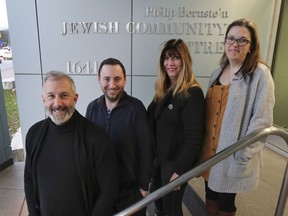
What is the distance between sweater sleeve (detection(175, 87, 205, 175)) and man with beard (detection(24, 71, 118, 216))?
546mm

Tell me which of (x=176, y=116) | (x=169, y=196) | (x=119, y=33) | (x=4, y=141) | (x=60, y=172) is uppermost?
(x=119, y=33)

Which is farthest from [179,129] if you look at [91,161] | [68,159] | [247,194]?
[247,194]

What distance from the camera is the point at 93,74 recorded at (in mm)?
3494

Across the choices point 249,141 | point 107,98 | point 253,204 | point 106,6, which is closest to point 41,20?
point 106,6

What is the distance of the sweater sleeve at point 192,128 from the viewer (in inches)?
66.9

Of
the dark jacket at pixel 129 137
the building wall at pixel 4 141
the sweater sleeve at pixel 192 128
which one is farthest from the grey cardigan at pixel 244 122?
the building wall at pixel 4 141

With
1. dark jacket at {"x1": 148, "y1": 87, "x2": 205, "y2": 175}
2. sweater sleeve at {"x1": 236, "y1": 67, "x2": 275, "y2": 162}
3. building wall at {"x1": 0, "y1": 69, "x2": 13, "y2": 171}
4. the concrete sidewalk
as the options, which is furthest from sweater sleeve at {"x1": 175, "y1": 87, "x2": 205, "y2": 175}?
building wall at {"x1": 0, "y1": 69, "x2": 13, "y2": 171}

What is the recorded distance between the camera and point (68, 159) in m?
1.42

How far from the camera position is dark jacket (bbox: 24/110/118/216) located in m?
1.42

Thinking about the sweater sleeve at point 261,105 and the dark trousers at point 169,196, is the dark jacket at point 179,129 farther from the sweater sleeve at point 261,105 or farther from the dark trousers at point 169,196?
the sweater sleeve at point 261,105

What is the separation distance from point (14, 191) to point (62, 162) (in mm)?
2303

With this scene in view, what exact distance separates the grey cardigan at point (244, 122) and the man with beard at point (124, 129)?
1.74ft

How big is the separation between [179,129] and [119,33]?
2032 mm

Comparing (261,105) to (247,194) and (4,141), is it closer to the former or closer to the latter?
(247,194)
